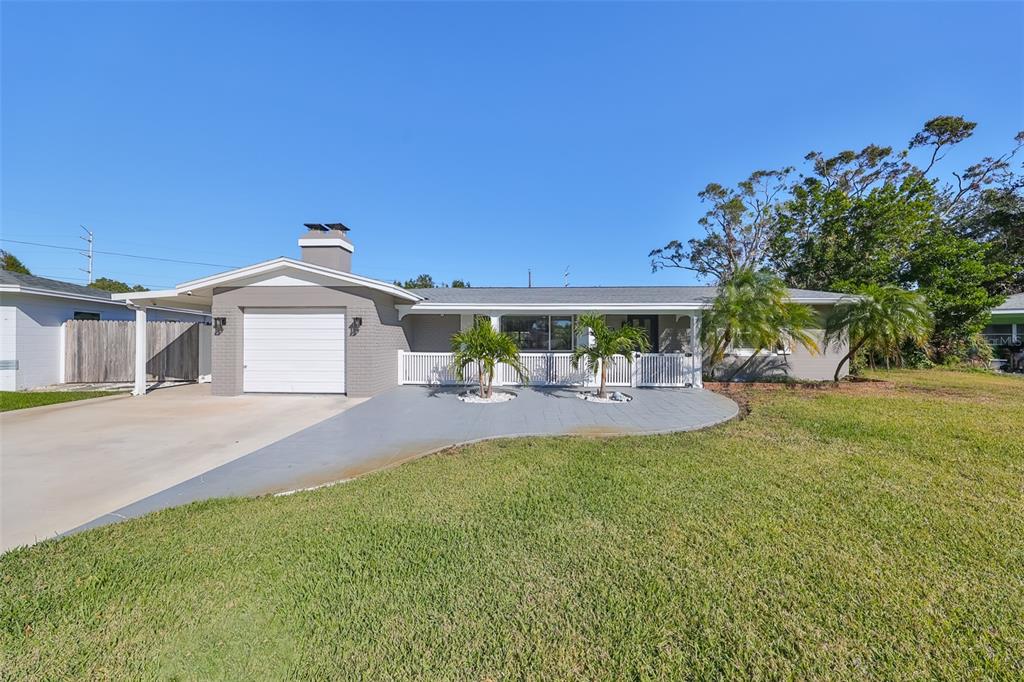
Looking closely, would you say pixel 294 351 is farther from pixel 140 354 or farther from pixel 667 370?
pixel 667 370

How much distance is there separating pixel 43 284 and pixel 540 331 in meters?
14.8

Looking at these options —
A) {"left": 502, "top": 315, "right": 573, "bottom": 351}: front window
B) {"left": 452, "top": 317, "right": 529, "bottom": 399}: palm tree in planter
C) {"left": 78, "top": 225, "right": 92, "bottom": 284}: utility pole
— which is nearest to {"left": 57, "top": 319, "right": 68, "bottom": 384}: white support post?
{"left": 452, "top": 317, "right": 529, "bottom": 399}: palm tree in planter

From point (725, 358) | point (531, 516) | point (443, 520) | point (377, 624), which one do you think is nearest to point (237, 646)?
point (377, 624)

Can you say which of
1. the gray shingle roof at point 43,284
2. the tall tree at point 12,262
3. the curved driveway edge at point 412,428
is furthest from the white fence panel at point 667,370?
the tall tree at point 12,262

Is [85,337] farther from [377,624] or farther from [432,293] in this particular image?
[377,624]

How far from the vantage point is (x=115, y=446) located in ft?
18.5

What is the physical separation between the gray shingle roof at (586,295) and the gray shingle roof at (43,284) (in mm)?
10074

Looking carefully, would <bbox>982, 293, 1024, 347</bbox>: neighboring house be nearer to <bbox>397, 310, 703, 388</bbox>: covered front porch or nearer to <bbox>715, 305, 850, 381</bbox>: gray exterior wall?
<bbox>715, 305, 850, 381</bbox>: gray exterior wall

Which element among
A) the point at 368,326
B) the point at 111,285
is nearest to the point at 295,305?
the point at 368,326

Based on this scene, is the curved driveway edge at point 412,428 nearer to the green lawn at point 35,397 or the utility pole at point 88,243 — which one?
the green lawn at point 35,397

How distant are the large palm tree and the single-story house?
1.65ft

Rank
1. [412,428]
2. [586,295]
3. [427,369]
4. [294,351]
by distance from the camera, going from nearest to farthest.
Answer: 1. [412,428]
2. [294,351]
3. [427,369]
4. [586,295]

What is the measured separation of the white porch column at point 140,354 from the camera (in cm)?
1009

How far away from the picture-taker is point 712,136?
1580 centimetres
